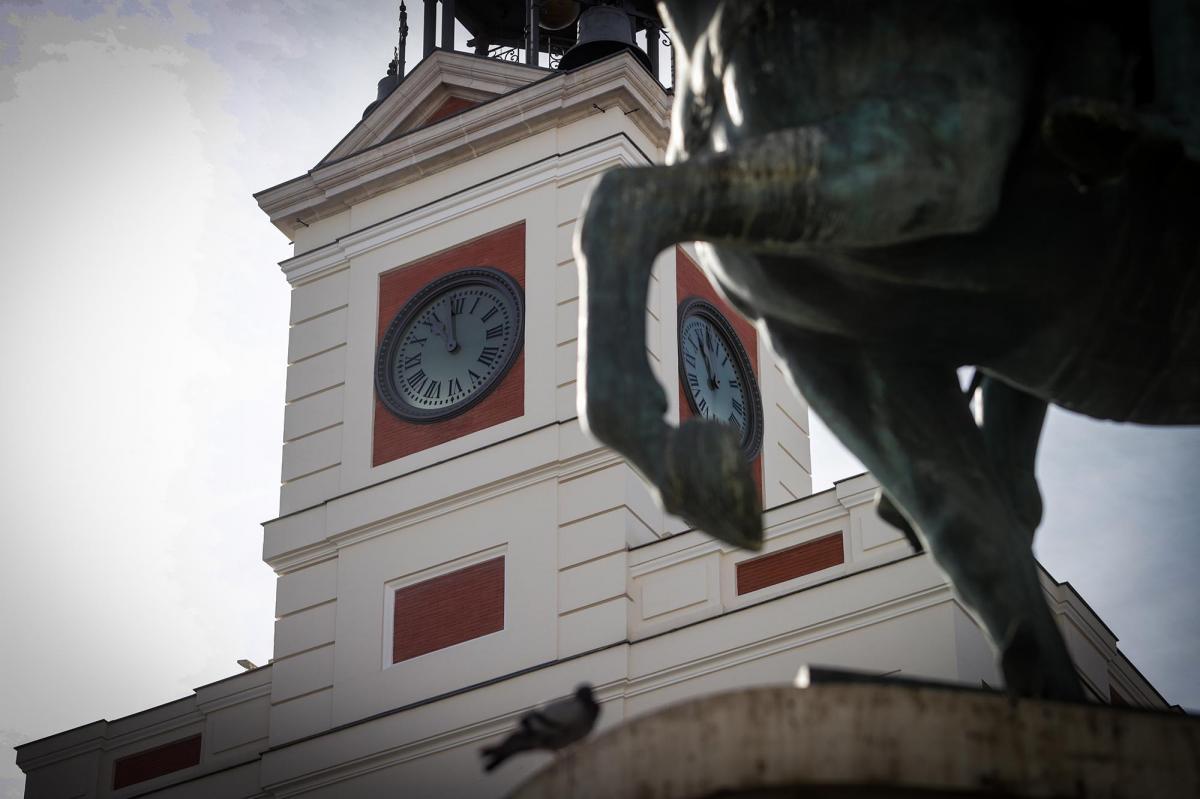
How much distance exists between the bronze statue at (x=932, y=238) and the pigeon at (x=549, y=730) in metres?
0.38

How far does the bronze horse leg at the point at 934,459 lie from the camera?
13.8 ft

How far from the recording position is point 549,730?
381 centimetres

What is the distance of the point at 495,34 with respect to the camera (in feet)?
108

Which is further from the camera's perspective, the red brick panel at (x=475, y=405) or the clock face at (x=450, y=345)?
the clock face at (x=450, y=345)

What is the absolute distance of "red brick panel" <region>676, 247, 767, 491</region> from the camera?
29.2 meters

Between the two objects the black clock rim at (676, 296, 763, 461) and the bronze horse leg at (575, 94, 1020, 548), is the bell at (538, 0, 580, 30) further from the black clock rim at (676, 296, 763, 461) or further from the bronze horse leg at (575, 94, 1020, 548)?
the bronze horse leg at (575, 94, 1020, 548)

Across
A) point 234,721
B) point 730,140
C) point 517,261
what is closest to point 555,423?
point 517,261

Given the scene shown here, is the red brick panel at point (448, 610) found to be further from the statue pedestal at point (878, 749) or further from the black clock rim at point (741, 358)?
the statue pedestal at point (878, 749)

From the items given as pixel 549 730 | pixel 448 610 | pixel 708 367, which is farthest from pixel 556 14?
pixel 549 730

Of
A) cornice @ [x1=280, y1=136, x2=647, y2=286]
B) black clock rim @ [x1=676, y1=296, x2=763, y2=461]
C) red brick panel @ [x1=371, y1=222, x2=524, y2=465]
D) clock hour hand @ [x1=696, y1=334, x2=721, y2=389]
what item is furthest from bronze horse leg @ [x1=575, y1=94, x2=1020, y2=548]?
clock hour hand @ [x1=696, y1=334, x2=721, y2=389]

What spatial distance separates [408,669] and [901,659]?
5.97 m

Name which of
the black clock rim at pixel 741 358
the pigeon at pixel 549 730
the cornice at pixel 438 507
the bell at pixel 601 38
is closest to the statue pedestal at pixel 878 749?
the pigeon at pixel 549 730

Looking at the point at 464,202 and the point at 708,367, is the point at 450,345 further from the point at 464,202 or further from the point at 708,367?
the point at 708,367

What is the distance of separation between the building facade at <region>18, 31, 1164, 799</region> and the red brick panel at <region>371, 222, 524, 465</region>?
3 centimetres
